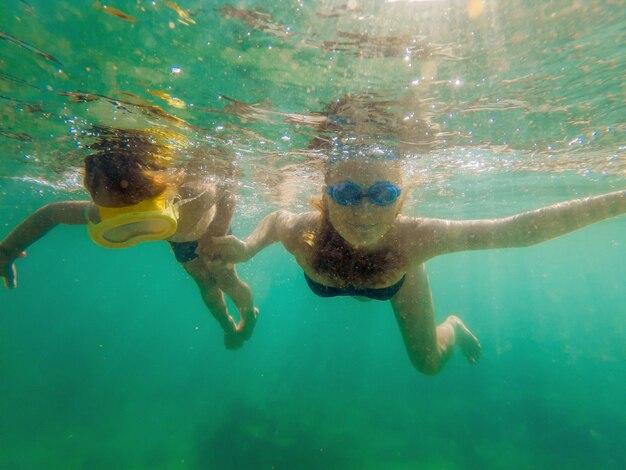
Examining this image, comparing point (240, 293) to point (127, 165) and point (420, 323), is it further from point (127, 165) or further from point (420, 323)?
point (420, 323)

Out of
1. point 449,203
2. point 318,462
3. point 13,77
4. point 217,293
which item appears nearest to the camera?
point 13,77

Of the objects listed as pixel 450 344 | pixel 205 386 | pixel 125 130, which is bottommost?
pixel 205 386

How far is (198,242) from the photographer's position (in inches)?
325

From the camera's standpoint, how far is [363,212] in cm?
515

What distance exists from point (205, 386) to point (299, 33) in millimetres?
26179

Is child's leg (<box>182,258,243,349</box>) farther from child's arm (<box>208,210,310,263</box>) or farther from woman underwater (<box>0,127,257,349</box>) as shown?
child's arm (<box>208,210,310,263</box>)

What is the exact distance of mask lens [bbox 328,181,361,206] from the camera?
516cm

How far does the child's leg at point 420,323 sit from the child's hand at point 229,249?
9.63 ft

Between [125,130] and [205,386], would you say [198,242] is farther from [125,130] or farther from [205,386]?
[205,386]

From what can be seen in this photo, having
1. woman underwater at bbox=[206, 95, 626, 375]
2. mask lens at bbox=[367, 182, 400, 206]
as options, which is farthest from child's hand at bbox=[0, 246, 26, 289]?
mask lens at bbox=[367, 182, 400, 206]

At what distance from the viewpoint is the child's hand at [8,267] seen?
Answer: 589cm

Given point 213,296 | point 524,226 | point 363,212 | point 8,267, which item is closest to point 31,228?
point 8,267

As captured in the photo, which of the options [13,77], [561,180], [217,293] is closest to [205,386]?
[217,293]

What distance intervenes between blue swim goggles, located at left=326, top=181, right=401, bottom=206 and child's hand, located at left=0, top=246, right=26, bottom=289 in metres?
5.65
